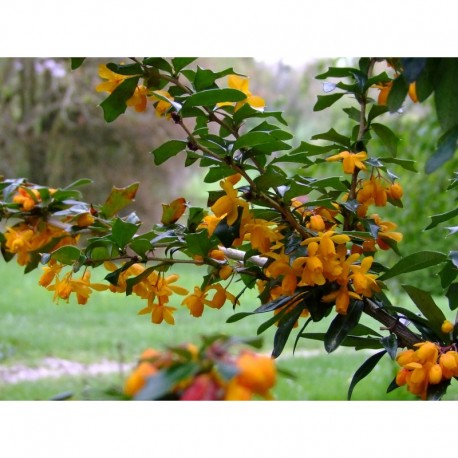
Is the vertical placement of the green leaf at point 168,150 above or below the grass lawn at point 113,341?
above

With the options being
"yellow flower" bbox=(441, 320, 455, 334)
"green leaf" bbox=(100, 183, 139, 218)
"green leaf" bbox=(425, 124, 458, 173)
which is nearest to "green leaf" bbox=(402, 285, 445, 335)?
"yellow flower" bbox=(441, 320, 455, 334)

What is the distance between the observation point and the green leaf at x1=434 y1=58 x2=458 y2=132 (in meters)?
0.41

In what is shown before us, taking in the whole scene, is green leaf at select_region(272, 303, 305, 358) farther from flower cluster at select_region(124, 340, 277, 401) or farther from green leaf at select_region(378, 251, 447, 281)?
flower cluster at select_region(124, 340, 277, 401)

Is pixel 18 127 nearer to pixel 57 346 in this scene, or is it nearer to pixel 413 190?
pixel 57 346

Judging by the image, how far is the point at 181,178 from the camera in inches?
185

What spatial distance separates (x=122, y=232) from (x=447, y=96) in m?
0.33

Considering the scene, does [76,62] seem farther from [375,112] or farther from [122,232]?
[375,112]

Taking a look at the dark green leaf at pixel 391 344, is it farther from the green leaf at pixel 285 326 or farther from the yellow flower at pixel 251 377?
the yellow flower at pixel 251 377

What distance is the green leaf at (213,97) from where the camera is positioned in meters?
0.54

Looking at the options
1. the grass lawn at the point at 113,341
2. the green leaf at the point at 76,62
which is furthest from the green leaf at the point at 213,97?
the grass lawn at the point at 113,341

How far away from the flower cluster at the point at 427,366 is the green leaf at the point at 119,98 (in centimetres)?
35

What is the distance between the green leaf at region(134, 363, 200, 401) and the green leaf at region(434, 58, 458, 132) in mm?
257

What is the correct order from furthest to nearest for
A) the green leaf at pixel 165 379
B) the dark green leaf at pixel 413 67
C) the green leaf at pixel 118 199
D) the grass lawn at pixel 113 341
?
the grass lawn at pixel 113 341, the green leaf at pixel 118 199, the dark green leaf at pixel 413 67, the green leaf at pixel 165 379

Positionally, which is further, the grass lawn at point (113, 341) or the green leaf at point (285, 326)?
the grass lawn at point (113, 341)
